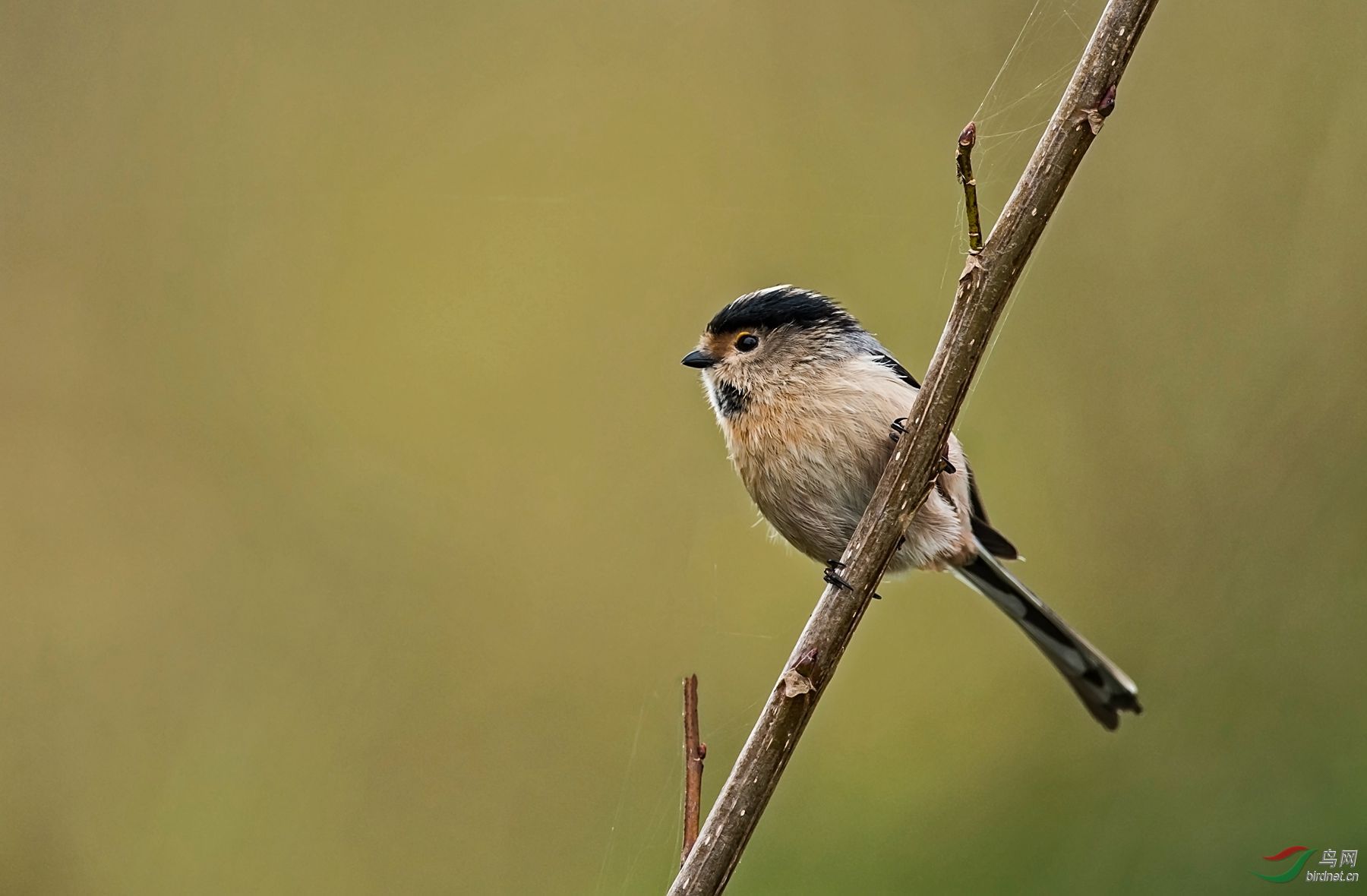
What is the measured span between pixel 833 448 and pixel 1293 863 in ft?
5.28

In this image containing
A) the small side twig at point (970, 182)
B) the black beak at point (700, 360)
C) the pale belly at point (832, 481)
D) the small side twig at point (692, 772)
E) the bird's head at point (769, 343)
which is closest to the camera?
the small side twig at point (970, 182)

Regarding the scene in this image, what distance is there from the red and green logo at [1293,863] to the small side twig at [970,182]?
212cm

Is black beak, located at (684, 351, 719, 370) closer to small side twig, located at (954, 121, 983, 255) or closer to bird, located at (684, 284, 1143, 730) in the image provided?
bird, located at (684, 284, 1143, 730)

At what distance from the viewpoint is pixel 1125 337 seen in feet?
12.5

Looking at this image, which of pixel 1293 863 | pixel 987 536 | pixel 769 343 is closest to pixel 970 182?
pixel 769 343

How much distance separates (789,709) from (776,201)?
2954 mm

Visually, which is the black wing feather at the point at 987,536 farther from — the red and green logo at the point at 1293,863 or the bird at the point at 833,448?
the red and green logo at the point at 1293,863

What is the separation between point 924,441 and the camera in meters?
1.58

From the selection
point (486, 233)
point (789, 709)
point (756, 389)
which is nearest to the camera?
point (789, 709)

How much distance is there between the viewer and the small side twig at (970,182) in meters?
1.40

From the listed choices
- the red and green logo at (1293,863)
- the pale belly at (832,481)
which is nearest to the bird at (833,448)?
the pale belly at (832,481)

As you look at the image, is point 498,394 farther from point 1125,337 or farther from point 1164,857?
point 1164,857

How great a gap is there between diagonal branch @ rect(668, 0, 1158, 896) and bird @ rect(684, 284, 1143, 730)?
65 centimetres

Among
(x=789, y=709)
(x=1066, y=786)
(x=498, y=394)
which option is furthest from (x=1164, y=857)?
(x=498, y=394)
